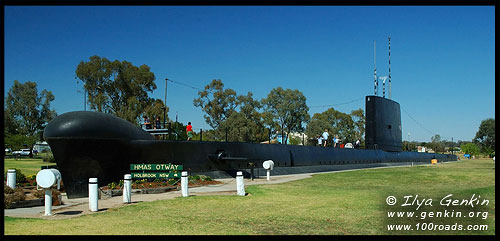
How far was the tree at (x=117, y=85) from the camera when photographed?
49.4 meters

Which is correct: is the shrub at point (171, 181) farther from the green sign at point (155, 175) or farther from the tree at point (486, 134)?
the tree at point (486, 134)

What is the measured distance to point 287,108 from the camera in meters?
70.2

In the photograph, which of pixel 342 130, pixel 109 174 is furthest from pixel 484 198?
pixel 342 130

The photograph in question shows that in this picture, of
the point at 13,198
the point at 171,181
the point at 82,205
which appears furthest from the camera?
the point at 171,181

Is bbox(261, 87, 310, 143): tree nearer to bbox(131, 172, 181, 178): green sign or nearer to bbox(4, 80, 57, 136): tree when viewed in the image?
bbox(4, 80, 57, 136): tree

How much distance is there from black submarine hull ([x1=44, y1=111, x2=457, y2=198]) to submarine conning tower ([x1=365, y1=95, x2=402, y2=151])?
31.1 ft

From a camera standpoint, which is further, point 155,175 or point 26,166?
point 26,166

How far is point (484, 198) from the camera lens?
39.3 feet

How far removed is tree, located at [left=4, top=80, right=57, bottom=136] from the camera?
2413 inches

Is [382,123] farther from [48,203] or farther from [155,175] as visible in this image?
[48,203]

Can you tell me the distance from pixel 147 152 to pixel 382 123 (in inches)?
763

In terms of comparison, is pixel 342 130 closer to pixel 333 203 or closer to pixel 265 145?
pixel 265 145

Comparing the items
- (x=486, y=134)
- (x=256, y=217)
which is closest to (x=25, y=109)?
(x=256, y=217)
